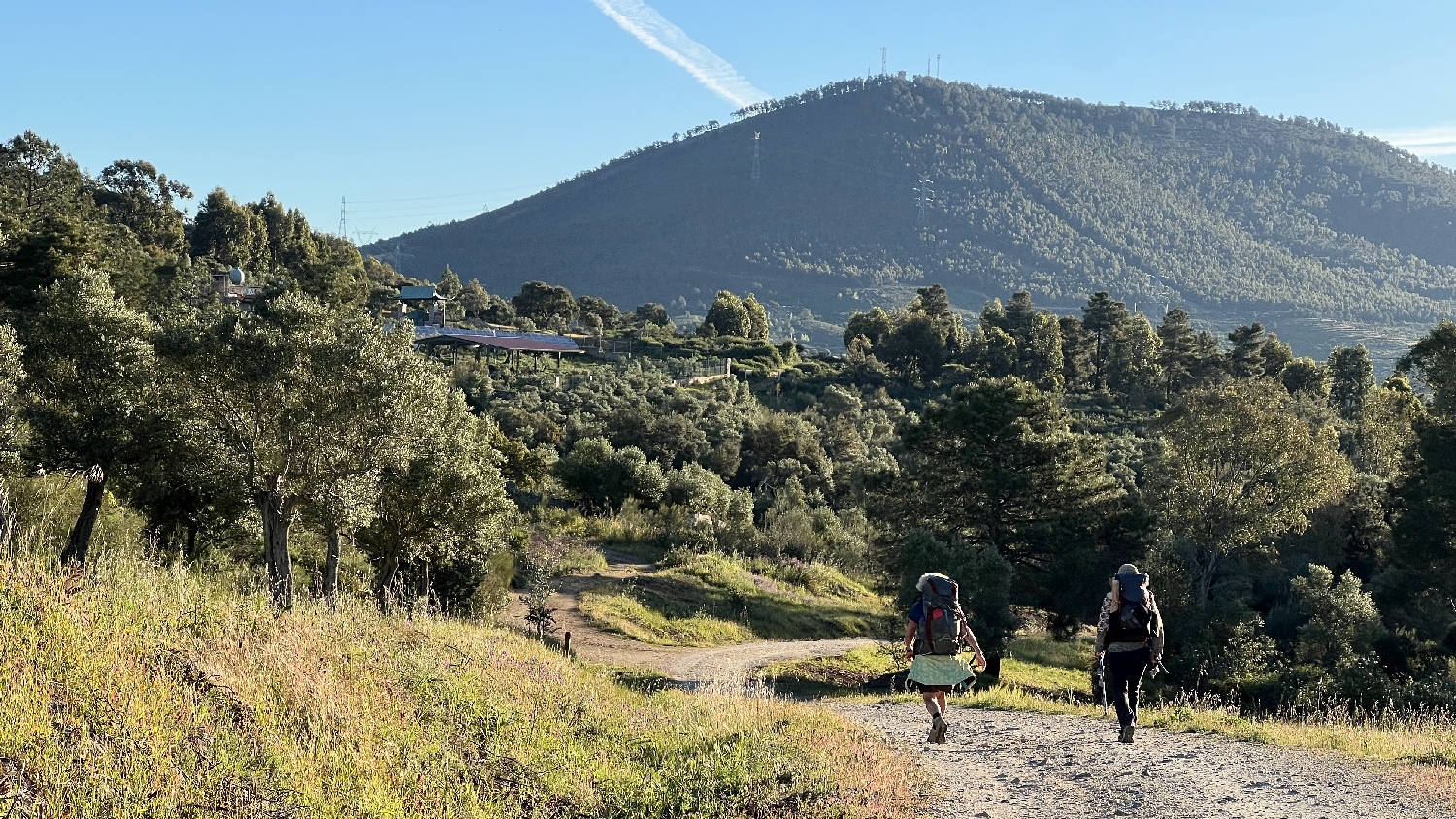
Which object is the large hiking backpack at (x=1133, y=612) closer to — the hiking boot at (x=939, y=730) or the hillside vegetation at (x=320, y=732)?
the hiking boot at (x=939, y=730)

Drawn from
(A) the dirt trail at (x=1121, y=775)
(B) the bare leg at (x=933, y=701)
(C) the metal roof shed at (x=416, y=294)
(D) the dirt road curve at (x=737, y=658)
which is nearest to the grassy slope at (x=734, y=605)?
(D) the dirt road curve at (x=737, y=658)

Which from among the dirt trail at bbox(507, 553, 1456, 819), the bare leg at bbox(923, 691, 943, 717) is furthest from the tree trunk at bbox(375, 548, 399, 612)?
the bare leg at bbox(923, 691, 943, 717)

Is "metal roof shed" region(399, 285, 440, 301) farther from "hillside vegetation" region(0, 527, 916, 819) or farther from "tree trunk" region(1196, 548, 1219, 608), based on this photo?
"hillside vegetation" region(0, 527, 916, 819)

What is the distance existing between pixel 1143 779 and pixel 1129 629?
5.08 feet

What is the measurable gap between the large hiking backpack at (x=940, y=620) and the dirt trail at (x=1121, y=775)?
47.0 inches

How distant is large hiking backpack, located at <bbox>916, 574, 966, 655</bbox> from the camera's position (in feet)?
32.1

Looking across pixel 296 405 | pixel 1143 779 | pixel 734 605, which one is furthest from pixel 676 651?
pixel 1143 779

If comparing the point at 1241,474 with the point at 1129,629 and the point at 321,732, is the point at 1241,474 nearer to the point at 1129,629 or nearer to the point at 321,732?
the point at 1129,629

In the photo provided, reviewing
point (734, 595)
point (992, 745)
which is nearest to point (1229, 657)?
point (734, 595)

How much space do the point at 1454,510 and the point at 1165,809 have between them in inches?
1215

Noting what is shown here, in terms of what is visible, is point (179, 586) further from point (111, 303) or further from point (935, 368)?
point (935, 368)

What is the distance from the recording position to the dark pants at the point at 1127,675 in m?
10.2

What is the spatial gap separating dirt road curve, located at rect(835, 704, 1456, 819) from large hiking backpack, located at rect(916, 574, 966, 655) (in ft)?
3.92

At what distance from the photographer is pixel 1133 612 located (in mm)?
9938
